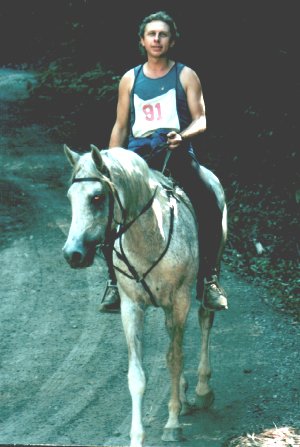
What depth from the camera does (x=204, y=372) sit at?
7438mm

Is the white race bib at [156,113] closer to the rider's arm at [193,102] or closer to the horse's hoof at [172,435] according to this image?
the rider's arm at [193,102]

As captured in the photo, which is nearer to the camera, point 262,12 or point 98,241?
point 98,241

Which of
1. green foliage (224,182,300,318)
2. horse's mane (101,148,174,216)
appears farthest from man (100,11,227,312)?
green foliage (224,182,300,318)

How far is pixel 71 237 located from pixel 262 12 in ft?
28.5

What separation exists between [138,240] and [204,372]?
1850 millimetres

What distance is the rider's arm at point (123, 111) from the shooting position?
6.86m

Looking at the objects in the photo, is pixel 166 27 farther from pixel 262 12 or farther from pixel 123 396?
pixel 262 12

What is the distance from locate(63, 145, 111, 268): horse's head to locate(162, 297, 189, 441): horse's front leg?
1.27 m

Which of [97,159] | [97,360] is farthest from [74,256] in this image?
[97,360]

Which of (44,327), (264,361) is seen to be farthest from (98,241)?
(44,327)

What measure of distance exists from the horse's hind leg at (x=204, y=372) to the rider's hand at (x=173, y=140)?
6.18 ft

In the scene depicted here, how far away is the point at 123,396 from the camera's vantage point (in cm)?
758

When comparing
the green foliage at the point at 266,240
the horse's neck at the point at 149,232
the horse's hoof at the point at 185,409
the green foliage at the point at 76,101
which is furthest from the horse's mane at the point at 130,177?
the green foliage at the point at 76,101

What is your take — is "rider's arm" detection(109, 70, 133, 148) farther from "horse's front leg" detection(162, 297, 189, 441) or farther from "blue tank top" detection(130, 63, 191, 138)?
"horse's front leg" detection(162, 297, 189, 441)
